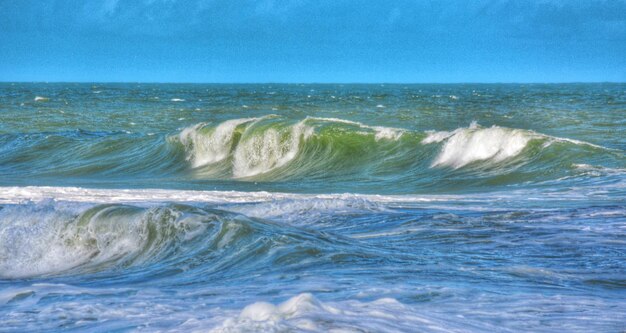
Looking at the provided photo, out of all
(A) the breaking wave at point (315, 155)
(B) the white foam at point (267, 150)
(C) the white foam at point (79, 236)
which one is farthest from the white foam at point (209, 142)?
(C) the white foam at point (79, 236)

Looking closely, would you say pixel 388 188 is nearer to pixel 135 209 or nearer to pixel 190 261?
pixel 135 209

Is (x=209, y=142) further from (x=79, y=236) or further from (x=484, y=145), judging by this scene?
(x=79, y=236)

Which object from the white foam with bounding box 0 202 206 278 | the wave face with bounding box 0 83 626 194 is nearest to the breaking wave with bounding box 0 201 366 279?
the white foam with bounding box 0 202 206 278

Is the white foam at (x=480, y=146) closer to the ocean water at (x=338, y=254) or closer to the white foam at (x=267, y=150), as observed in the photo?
the ocean water at (x=338, y=254)

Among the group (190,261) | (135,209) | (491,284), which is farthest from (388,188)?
(491,284)

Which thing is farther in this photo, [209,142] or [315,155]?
[209,142]

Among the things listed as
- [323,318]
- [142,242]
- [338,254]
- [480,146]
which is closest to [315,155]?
[480,146]

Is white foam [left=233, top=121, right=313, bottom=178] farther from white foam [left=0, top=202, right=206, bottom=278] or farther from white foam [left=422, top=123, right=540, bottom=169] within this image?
white foam [left=0, top=202, right=206, bottom=278]

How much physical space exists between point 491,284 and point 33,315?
2.84 metres

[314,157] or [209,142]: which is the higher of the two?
[209,142]

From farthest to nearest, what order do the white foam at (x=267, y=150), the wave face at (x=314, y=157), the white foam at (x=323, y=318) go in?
the white foam at (x=267, y=150), the wave face at (x=314, y=157), the white foam at (x=323, y=318)

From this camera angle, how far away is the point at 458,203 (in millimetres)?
11594

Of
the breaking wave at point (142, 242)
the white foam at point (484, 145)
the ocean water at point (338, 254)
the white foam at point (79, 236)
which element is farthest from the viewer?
the white foam at point (484, 145)

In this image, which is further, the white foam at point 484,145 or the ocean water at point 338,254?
the white foam at point 484,145
